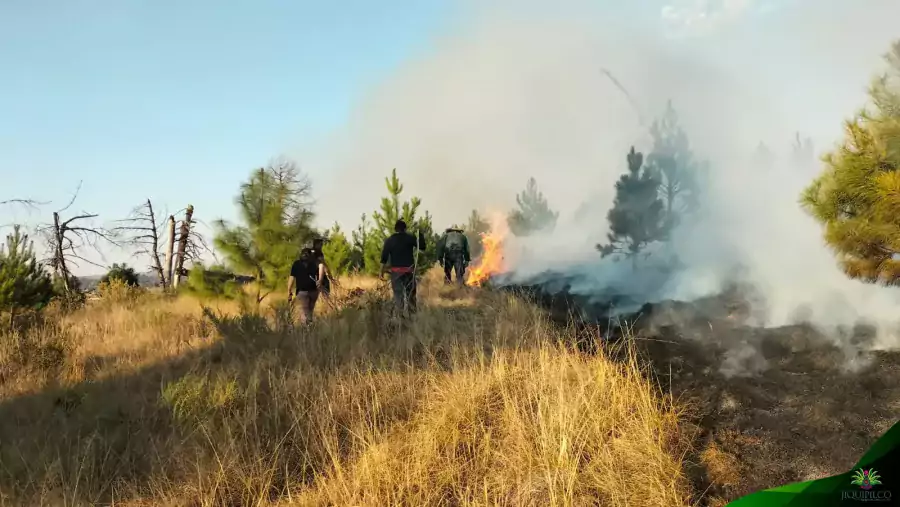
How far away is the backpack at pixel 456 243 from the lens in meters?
15.5

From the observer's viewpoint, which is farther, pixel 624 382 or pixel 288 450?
pixel 624 382

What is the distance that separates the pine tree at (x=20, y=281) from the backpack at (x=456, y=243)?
9491 mm

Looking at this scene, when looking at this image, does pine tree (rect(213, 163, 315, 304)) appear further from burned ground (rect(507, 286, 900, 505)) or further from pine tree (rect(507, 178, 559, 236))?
pine tree (rect(507, 178, 559, 236))

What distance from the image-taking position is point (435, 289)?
13.9 meters

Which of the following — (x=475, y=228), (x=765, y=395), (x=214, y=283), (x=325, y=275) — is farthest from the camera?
(x=475, y=228)

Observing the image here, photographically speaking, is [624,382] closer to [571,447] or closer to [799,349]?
[571,447]

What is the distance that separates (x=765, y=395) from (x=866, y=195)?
301cm

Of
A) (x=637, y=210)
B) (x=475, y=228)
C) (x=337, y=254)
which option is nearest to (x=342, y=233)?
(x=337, y=254)

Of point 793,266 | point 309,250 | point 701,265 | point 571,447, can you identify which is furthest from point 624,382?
point 701,265

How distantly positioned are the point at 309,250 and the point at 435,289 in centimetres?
472

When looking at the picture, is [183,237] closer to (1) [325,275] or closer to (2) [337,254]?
(2) [337,254]

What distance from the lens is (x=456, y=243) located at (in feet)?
51.0

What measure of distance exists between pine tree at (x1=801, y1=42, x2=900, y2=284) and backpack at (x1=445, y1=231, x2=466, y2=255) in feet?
30.4

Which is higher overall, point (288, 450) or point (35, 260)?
point (35, 260)
